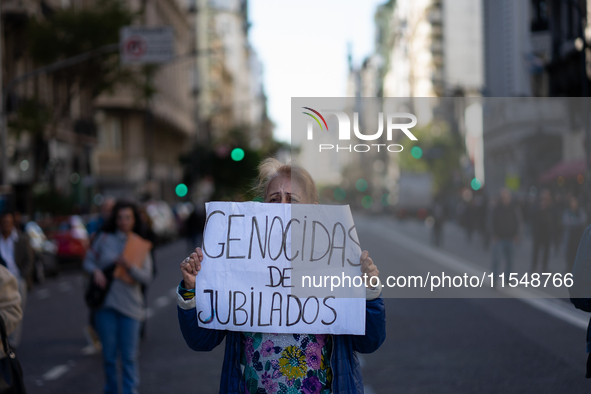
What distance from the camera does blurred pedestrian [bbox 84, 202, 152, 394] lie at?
22.0 ft

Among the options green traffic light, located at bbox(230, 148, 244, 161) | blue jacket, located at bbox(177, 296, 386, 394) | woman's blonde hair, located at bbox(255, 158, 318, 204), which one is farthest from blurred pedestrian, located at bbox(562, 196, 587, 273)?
green traffic light, located at bbox(230, 148, 244, 161)

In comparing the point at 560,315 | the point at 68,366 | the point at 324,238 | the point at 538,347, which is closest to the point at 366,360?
the point at 538,347

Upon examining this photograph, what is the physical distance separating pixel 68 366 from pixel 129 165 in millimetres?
47723

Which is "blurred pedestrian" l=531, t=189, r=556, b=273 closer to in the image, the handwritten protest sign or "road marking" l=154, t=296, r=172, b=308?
the handwritten protest sign

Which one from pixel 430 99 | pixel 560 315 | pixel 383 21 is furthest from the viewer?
pixel 383 21

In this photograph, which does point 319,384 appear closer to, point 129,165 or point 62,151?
point 62,151

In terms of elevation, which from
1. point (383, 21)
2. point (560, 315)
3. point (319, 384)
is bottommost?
point (560, 315)

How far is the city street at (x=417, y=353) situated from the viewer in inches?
305

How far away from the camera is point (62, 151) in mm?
39719

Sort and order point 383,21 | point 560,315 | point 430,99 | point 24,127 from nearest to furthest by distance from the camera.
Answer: point 430,99
point 560,315
point 24,127
point 383,21

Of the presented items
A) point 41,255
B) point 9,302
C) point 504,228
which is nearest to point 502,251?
point 504,228

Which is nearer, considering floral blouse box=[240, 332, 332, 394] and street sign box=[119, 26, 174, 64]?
floral blouse box=[240, 332, 332, 394]

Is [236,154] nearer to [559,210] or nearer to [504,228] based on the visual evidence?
[504,228]

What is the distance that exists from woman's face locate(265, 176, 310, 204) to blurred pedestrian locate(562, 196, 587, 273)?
2779mm
